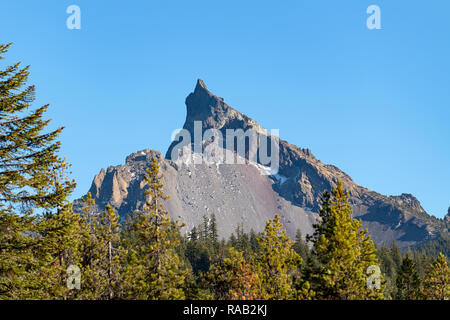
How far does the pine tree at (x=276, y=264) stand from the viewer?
97.9 feet

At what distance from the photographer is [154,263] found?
2988 cm

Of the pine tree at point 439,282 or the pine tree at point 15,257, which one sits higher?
the pine tree at point 15,257

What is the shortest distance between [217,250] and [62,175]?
11097 cm

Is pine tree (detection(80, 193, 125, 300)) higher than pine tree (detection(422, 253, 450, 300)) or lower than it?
higher

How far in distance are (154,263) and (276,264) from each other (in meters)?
8.37

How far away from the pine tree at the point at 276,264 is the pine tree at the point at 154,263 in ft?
18.6

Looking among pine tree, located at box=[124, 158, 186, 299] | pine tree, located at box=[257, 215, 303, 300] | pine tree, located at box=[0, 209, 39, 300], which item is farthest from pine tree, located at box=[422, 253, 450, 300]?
pine tree, located at box=[0, 209, 39, 300]

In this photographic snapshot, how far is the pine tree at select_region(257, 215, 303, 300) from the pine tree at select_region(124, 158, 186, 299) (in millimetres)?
5675

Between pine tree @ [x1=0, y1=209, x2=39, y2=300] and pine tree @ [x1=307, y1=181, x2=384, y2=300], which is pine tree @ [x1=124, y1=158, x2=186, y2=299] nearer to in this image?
pine tree @ [x1=0, y1=209, x2=39, y2=300]

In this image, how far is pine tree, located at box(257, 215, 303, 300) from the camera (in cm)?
2984

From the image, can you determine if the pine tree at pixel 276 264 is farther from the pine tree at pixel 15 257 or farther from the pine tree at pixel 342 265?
the pine tree at pixel 15 257

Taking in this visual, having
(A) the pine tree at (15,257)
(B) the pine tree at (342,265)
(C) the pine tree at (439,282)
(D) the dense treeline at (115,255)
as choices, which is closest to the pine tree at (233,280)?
(D) the dense treeline at (115,255)
